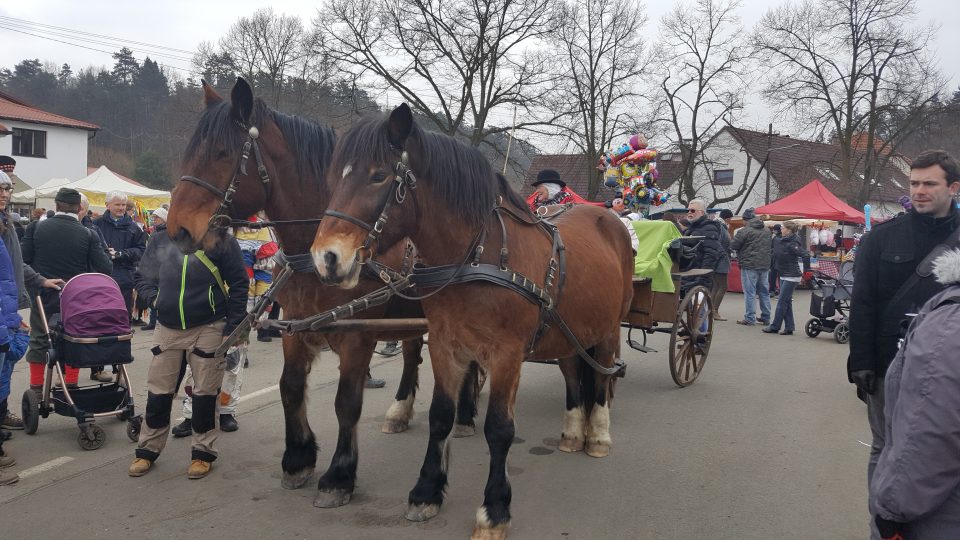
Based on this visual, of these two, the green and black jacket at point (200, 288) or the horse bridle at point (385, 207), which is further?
the green and black jacket at point (200, 288)

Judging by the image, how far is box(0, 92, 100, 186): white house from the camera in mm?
30922

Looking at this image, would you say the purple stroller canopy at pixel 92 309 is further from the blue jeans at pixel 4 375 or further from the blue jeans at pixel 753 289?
the blue jeans at pixel 753 289

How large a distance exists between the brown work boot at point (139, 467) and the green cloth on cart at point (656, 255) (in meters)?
4.36

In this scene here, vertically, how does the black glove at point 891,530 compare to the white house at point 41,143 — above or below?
below

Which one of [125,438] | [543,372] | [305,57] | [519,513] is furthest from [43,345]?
[305,57]

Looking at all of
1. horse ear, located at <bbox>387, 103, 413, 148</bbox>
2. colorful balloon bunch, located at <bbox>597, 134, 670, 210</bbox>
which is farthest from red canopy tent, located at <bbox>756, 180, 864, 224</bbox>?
horse ear, located at <bbox>387, 103, 413, 148</bbox>

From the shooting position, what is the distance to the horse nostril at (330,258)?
2.69 metres

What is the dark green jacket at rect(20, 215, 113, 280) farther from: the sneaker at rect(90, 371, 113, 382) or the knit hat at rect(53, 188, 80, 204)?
the sneaker at rect(90, 371, 113, 382)

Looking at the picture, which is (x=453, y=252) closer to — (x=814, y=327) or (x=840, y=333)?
(x=840, y=333)

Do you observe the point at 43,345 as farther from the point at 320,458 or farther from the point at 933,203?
the point at 933,203

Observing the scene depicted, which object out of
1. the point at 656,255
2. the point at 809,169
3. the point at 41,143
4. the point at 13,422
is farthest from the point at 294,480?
the point at 41,143

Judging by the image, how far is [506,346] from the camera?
3.30 m

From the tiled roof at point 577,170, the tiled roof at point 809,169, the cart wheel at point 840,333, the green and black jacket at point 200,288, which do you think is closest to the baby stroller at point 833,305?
the cart wheel at point 840,333

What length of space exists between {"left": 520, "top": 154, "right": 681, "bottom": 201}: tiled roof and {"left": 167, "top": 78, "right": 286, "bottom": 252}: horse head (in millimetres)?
26404
